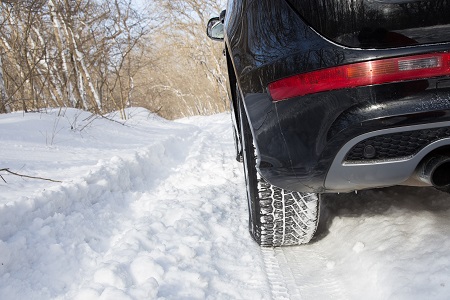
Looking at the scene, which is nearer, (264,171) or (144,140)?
(264,171)

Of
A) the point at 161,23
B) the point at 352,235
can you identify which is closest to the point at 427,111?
the point at 352,235

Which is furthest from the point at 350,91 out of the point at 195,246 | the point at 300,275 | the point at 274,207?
the point at 195,246

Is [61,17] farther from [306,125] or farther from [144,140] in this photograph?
[306,125]

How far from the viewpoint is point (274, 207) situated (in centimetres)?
167

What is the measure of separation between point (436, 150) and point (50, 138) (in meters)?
4.50

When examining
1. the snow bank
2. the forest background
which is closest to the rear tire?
the snow bank

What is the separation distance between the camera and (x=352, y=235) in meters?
1.80

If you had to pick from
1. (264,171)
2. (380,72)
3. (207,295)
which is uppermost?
(380,72)

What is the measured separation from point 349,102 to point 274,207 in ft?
2.52

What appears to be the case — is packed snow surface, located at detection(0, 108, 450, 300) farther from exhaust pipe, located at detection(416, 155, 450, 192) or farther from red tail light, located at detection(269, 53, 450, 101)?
red tail light, located at detection(269, 53, 450, 101)

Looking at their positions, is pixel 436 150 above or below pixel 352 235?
above

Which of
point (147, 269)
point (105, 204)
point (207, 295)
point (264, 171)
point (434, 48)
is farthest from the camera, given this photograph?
point (105, 204)

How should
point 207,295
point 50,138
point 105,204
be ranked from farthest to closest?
point 50,138 → point 105,204 → point 207,295

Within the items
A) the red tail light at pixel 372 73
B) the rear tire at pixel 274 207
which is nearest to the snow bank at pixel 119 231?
the rear tire at pixel 274 207
